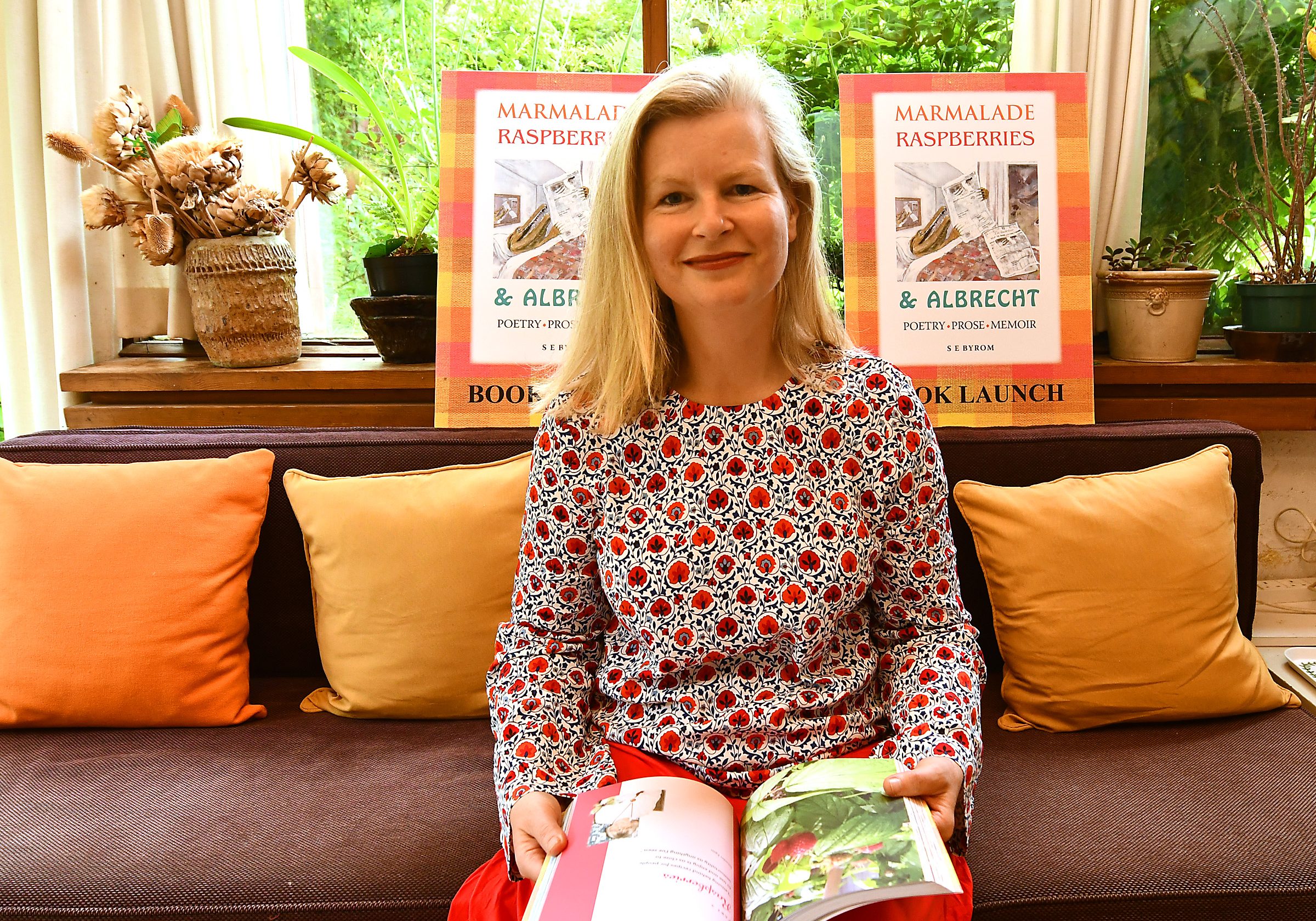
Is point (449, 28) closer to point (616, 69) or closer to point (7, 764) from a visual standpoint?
point (616, 69)

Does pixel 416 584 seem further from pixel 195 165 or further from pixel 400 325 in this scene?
pixel 195 165

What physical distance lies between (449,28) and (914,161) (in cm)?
113

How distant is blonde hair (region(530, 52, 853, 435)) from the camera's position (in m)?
1.17

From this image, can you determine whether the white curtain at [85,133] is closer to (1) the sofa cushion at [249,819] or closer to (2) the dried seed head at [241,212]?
(2) the dried seed head at [241,212]

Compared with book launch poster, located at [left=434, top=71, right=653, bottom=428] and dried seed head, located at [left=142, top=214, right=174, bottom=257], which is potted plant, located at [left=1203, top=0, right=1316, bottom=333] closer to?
book launch poster, located at [left=434, top=71, right=653, bottom=428]

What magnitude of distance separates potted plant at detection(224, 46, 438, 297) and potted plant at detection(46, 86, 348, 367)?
0.18 feet

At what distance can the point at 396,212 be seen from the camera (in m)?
2.19

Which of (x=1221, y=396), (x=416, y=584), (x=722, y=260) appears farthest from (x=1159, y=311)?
(x=416, y=584)

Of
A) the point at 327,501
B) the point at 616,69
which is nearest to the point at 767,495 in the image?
the point at 327,501

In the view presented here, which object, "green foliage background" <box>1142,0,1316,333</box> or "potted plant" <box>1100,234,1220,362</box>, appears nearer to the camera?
"potted plant" <box>1100,234,1220,362</box>

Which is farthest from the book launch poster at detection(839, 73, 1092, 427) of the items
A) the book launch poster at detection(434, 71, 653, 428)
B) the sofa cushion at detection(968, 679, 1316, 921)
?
the sofa cushion at detection(968, 679, 1316, 921)

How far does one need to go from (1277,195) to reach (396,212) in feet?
6.05

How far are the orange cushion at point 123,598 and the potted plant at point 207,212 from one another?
51cm

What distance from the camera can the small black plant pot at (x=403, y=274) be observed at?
206 centimetres
